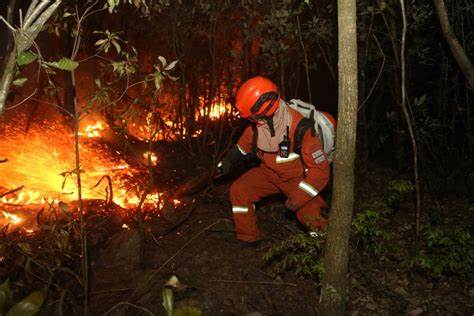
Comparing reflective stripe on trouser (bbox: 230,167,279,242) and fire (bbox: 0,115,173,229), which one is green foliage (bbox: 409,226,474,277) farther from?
fire (bbox: 0,115,173,229)

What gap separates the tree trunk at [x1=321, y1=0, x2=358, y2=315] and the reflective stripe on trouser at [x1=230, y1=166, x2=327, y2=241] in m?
1.49

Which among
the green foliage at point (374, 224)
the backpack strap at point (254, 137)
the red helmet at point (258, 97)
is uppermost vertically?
the red helmet at point (258, 97)

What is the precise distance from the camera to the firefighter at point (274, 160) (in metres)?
4.70

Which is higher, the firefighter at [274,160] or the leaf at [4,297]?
the firefighter at [274,160]

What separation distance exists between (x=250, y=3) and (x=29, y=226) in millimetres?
4466

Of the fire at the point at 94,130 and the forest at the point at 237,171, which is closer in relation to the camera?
the forest at the point at 237,171

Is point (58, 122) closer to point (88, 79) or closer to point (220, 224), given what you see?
point (88, 79)

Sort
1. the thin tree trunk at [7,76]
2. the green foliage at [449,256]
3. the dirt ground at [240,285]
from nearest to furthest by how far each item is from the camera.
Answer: the thin tree trunk at [7,76]
the green foliage at [449,256]
the dirt ground at [240,285]

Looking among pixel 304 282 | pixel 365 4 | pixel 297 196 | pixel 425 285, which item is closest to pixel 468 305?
pixel 425 285

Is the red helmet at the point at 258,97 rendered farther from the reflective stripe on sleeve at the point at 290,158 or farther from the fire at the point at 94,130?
the fire at the point at 94,130

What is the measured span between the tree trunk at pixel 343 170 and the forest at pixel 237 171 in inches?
0.5

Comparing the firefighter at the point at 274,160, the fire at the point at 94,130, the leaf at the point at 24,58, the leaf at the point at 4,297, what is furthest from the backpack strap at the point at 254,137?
the fire at the point at 94,130

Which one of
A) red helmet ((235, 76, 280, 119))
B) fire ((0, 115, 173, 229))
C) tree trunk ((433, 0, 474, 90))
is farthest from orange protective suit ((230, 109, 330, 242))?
tree trunk ((433, 0, 474, 90))

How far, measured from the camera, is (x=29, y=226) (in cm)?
557
